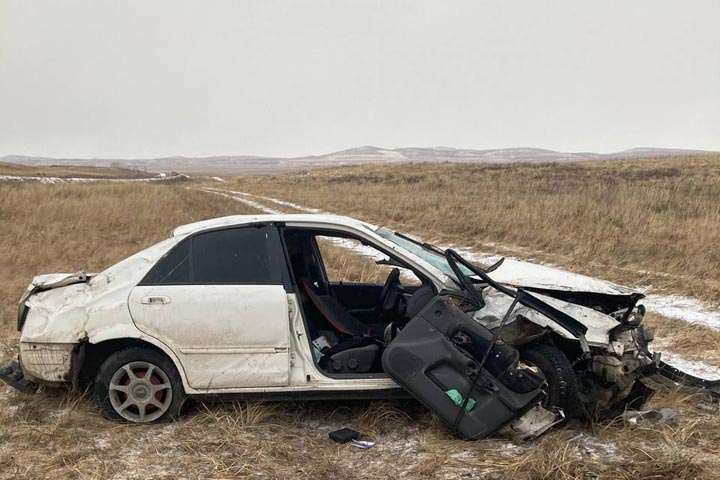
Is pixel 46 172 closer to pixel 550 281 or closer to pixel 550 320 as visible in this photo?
pixel 550 281

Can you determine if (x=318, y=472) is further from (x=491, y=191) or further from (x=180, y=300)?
(x=491, y=191)

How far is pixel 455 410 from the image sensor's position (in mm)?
3729

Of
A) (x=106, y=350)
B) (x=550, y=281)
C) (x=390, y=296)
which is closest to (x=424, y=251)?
(x=390, y=296)

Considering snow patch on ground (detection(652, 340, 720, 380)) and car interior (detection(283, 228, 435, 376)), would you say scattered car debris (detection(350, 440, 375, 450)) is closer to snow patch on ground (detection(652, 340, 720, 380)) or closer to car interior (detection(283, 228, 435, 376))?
car interior (detection(283, 228, 435, 376))

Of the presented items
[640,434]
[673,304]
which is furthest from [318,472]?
[673,304]

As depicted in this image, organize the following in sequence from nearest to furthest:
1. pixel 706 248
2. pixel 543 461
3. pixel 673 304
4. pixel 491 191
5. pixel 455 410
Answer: pixel 543 461 < pixel 455 410 < pixel 673 304 < pixel 706 248 < pixel 491 191

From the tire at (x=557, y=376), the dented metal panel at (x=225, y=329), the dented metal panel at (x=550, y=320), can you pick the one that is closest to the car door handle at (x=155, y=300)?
the dented metal panel at (x=225, y=329)

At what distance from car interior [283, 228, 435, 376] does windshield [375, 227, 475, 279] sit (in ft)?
0.49

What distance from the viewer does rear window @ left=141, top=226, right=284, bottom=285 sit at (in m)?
4.21

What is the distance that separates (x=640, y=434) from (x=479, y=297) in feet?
4.32

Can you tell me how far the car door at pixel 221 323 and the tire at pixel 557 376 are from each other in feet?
5.49

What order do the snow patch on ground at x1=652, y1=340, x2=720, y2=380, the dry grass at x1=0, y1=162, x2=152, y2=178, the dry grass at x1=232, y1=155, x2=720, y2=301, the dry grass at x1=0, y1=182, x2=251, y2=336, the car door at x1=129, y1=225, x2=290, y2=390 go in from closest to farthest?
the car door at x1=129, y1=225, x2=290, y2=390 < the snow patch on ground at x1=652, y1=340, x2=720, y2=380 < the dry grass at x1=232, y1=155, x2=720, y2=301 < the dry grass at x1=0, y1=182, x2=251, y2=336 < the dry grass at x1=0, y1=162, x2=152, y2=178

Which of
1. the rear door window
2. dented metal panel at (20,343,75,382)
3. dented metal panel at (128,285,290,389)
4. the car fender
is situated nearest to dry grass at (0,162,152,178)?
dented metal panel at (20,343,75,382)

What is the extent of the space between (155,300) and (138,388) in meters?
0.65
